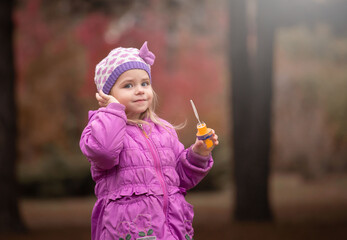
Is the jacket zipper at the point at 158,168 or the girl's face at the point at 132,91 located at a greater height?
the girl's face at the point at 132,91

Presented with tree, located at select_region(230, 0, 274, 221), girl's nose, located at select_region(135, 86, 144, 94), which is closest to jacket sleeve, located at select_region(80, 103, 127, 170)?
girl's nose, located at select_region(135, 86, 144, 94)

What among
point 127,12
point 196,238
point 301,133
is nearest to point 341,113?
point 301,133

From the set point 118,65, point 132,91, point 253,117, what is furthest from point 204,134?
point 253,117

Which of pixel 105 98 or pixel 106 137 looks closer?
pixel 106 137

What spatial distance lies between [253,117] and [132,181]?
4323mm

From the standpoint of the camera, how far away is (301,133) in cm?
661

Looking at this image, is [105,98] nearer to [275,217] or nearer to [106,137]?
[106,137]

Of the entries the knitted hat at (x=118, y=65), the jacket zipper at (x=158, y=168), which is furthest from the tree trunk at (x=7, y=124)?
the jacket zipper at (x=158, y=168)

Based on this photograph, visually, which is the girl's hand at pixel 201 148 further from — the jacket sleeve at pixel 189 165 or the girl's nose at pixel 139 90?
the girl's nose at pixel 139 90

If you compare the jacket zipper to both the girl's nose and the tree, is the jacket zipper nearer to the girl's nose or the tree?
the girl's nose

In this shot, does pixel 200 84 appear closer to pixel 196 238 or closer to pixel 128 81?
pixel 196 238

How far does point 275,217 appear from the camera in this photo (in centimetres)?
624

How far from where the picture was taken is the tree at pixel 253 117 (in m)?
6.22

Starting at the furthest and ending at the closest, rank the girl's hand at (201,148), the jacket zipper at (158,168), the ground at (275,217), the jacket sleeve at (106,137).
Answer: the ground at (275,217) < the girl's hand at (201,148) < the jacket zipper at (158,168) < the jacket sleeve at (106,137)
